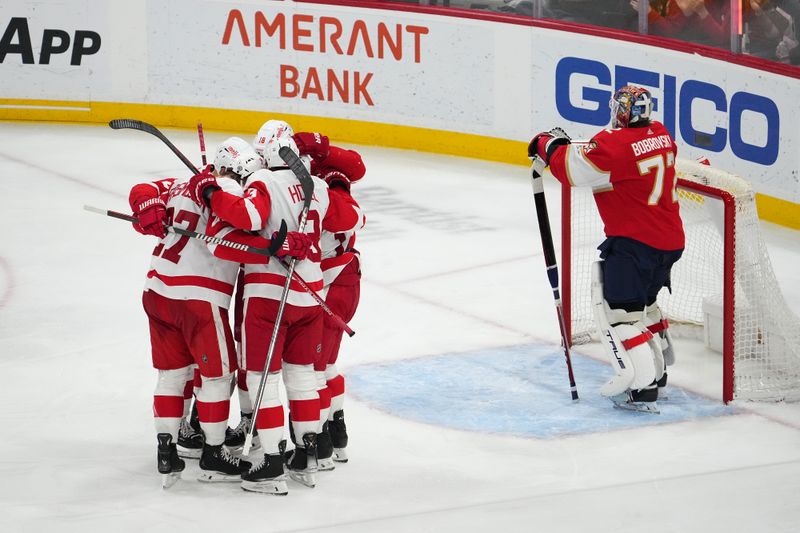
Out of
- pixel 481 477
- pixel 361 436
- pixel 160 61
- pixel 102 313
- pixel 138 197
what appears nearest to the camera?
pixel 138 197

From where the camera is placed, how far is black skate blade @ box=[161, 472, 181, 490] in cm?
446

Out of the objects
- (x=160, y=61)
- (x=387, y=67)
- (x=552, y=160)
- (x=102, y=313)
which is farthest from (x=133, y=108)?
(x=552, y=160)

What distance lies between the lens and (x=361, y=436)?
16.3 ft

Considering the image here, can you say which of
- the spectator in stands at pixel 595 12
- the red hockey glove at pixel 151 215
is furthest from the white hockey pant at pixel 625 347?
the spectator in stands at pixel 595 12

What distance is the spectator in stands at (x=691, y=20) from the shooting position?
8375 millimetres

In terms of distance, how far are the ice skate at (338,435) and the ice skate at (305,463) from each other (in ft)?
0.61

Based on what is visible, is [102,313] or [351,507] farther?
[102,313]

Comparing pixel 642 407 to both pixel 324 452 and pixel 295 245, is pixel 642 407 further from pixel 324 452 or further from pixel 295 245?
pixel 295 245

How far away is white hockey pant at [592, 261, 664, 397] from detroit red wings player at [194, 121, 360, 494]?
50.7 inches

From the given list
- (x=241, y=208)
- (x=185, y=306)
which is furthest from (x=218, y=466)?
(x=241, y=208)

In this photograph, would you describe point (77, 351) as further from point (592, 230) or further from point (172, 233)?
point (592, 230)

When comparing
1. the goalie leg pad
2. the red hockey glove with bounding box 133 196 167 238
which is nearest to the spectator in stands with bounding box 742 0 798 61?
the goalie leg pad

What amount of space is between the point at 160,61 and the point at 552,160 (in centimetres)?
616

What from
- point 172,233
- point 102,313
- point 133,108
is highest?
point 133,108
